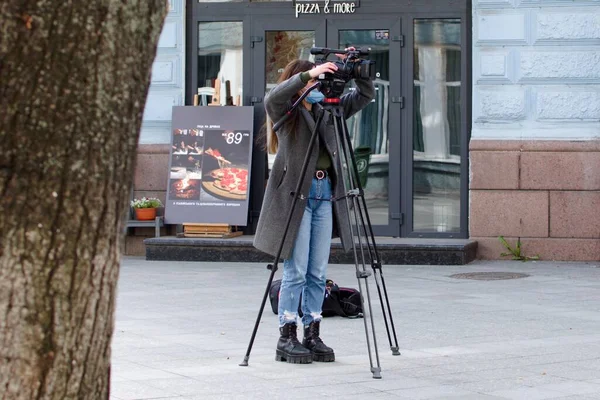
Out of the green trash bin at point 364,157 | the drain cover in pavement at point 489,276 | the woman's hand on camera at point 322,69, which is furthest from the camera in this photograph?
the green trash bin at point 364,157

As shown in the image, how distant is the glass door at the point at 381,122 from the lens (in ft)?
45.3

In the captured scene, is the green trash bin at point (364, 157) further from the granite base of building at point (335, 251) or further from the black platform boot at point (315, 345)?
the black platform boot at point (315, 345)

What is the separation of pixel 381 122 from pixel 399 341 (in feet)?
21.1

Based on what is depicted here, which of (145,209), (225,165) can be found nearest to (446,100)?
(225,165)

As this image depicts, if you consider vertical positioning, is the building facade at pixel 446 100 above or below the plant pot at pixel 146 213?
above

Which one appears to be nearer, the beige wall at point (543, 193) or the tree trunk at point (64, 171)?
the tree trunk at point (64, 171)

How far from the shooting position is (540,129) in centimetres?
1322

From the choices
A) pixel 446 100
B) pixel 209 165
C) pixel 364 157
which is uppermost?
pixel 446 100

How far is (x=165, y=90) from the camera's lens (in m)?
14.2

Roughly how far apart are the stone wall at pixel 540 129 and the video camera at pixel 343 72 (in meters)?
6.90

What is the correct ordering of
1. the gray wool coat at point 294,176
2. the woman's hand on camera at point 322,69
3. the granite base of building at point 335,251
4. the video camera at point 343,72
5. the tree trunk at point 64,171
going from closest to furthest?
the tree trunk at point 64,171 → the woman's hand on camera at point 322,69 → the video camera at point 343,72 → the gray wool coat at point 294,176 → the granite base of building at point 335,251

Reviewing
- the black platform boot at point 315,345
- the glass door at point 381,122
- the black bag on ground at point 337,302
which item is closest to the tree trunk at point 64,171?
the black platform boot at point 315,345

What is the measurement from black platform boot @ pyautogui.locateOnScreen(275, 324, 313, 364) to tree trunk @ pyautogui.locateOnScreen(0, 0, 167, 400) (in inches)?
163

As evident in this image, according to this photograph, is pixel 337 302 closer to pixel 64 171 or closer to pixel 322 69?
pixel 322 69
